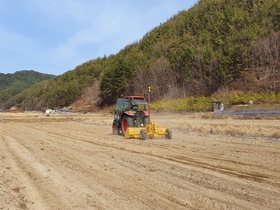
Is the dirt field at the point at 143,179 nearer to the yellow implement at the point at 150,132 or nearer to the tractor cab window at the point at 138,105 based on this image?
the yellow implement at the point at 150,132

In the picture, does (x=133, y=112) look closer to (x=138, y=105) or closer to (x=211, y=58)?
(x=138, y=105)

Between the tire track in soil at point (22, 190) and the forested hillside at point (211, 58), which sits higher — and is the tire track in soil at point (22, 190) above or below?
below

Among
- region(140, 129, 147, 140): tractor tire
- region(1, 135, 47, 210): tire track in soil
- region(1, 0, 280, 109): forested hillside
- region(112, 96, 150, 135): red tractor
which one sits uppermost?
region(1, 0, 280, 109): forested hillside

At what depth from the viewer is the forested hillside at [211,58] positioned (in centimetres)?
4994

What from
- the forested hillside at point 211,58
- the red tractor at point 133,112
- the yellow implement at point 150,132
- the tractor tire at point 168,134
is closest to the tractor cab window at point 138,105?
the red tractor at point 133,112

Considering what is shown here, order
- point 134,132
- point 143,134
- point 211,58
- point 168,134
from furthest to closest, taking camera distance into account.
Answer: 1. point 211,58
2. point 134,132
3. point 168,134
4. point 143,134

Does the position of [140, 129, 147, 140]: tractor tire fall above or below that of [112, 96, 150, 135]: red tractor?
below

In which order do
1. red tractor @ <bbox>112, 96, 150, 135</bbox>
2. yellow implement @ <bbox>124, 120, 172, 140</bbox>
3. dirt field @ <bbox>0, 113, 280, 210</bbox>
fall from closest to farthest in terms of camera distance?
dirt field @ <bbox>0, 113, 280, 210</bbox> < yellow implement @ <bbox>124, 120, 172, 140</bbox> < red tractor @ <bbox>112, 96, 150, 135</bbox>

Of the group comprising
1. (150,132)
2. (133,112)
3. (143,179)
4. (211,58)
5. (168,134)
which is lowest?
(143,179)

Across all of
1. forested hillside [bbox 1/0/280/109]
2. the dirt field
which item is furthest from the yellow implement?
forested hillside [bbox 1/0/280/109]

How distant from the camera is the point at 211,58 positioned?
186 ft

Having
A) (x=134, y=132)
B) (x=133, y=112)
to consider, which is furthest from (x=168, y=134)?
(x=133, y=112)

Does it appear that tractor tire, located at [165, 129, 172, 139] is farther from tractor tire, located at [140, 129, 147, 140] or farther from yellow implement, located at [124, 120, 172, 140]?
tractor tire, located at [140, 129, 147, 140]

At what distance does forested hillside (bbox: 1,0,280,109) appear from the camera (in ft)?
164
